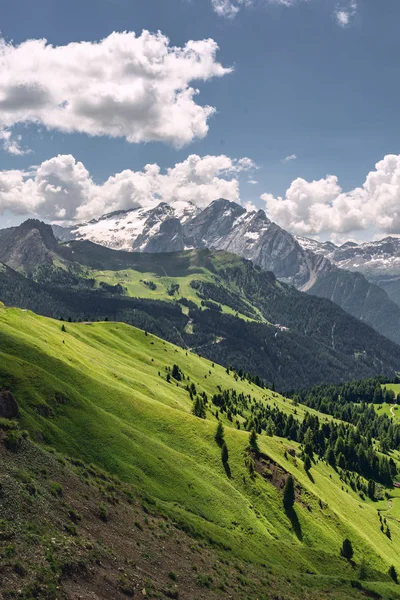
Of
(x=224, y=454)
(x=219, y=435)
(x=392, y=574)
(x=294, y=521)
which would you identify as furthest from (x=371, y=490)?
(x=224, y=454)

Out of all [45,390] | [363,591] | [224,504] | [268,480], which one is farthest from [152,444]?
[363,591]

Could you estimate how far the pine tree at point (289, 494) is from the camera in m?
94.9

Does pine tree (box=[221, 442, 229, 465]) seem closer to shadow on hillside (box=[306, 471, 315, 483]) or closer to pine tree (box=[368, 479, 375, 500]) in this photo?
shadow on hillside (box=[306, 471, 315, 483])

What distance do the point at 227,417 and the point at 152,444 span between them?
87.9 meters

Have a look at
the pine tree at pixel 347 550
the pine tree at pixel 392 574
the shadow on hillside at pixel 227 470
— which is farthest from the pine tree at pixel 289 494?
the pine tree at pixel 392 574

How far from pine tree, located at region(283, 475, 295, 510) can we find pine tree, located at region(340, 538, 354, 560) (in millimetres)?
13036

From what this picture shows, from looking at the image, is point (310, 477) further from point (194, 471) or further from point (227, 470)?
point (194, 471)

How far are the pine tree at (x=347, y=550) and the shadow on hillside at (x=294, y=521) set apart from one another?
387 inches

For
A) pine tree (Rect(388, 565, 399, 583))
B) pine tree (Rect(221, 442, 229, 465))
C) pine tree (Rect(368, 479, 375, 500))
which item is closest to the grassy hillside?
pine tree (Rect(221, 442, 229, 465))

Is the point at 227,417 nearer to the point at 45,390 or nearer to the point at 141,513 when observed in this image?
the point at 45,390

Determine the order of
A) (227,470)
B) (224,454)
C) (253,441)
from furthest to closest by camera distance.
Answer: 1. (253,441)
2. (224,454)
3. (227,470)

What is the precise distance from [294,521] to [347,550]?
12311mm

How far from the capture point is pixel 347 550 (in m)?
89.5

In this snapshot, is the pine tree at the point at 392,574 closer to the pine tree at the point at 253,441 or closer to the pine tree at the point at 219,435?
the pine tree at the point at 253,441
